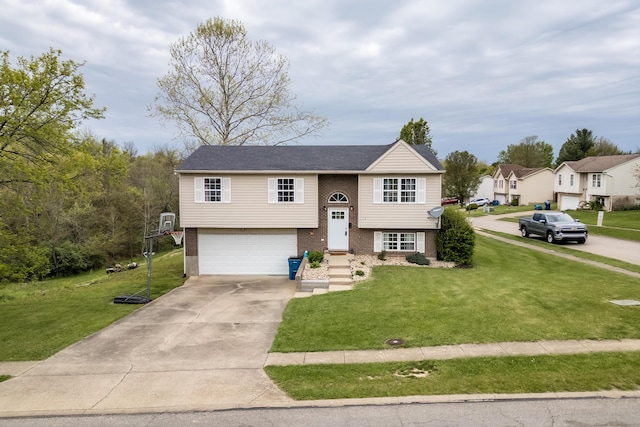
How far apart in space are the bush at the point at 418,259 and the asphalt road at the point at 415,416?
12.8m

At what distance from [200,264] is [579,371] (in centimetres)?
1777

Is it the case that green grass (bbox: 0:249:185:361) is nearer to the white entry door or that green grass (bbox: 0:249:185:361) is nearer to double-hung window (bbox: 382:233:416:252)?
the white entry door

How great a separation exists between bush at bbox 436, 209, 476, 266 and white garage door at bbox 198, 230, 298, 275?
7745 millimetres

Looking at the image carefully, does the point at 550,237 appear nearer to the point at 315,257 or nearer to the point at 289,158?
the point at 315,257

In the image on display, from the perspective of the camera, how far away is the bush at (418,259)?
20.1 m

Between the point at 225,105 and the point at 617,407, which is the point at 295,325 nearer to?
the point at 617,407

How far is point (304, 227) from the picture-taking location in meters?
21.0

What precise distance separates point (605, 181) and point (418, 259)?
112 feet

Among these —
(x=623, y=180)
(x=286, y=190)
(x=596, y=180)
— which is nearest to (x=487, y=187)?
(x=596, y=180)

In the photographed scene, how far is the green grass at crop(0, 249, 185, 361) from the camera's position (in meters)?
11.2

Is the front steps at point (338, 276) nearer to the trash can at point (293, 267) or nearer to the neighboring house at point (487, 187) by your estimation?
the trash can at point (293, 267)

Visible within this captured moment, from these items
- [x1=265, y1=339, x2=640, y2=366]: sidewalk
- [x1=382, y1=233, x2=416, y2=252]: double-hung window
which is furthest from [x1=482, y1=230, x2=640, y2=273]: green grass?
[x1=265, y1=339, x2=640, y2=366]: sidewalk

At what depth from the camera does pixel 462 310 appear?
12.6 m

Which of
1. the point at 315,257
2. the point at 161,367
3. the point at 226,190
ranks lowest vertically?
the point at 161,367
